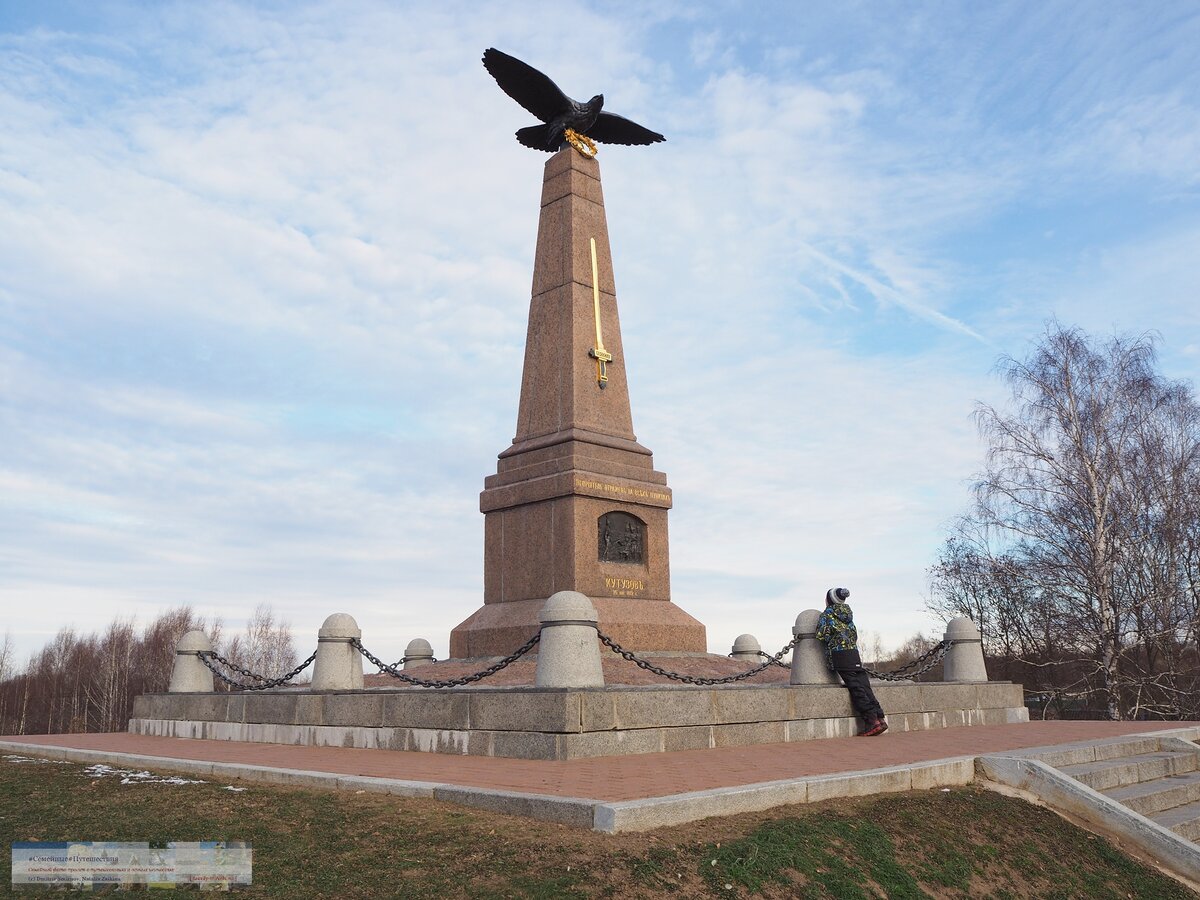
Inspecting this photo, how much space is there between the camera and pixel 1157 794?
29.1 ft

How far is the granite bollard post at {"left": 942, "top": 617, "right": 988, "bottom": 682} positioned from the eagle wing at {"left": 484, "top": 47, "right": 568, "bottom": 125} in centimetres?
1064

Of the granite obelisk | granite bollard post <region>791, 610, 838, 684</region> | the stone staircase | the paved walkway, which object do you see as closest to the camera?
the paved walkway

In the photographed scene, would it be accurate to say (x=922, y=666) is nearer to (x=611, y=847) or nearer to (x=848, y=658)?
(x=848, y=658)

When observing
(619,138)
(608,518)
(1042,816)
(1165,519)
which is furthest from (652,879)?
(1165,519)

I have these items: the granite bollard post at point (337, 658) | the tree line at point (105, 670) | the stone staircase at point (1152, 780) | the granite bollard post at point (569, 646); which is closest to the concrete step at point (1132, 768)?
the stone staircase at point (1152, 780)

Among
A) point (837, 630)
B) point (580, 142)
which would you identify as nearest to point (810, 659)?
point (837, 630)

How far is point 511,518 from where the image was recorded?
15.2 m

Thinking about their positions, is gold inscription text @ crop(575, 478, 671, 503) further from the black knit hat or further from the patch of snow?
the patch of snow

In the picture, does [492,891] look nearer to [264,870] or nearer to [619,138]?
[264,870]

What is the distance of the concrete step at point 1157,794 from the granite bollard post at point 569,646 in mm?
4649

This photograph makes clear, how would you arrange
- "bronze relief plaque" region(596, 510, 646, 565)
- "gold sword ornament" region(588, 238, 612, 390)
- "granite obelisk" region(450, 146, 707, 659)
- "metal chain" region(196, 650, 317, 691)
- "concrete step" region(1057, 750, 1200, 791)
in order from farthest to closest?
1. "gold sword ornament" region(588, 238, 612, 390)
2. "bronze relief plaque" region(596, 510, 646, 565)
3. "granite obelisk" region(450, 146, 707, 659)
4. "metal chain" region(196, 650, 317, 691)
5. "concrete step" region(1057, 750, 1200, 791)

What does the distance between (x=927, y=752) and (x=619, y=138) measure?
1293 cm

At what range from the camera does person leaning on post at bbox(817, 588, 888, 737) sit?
11.2 metres

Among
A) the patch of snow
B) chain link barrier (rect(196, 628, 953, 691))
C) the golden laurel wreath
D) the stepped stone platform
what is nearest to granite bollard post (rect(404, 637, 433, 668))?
chain link barrier (rect(196, 628, 953, 691))
